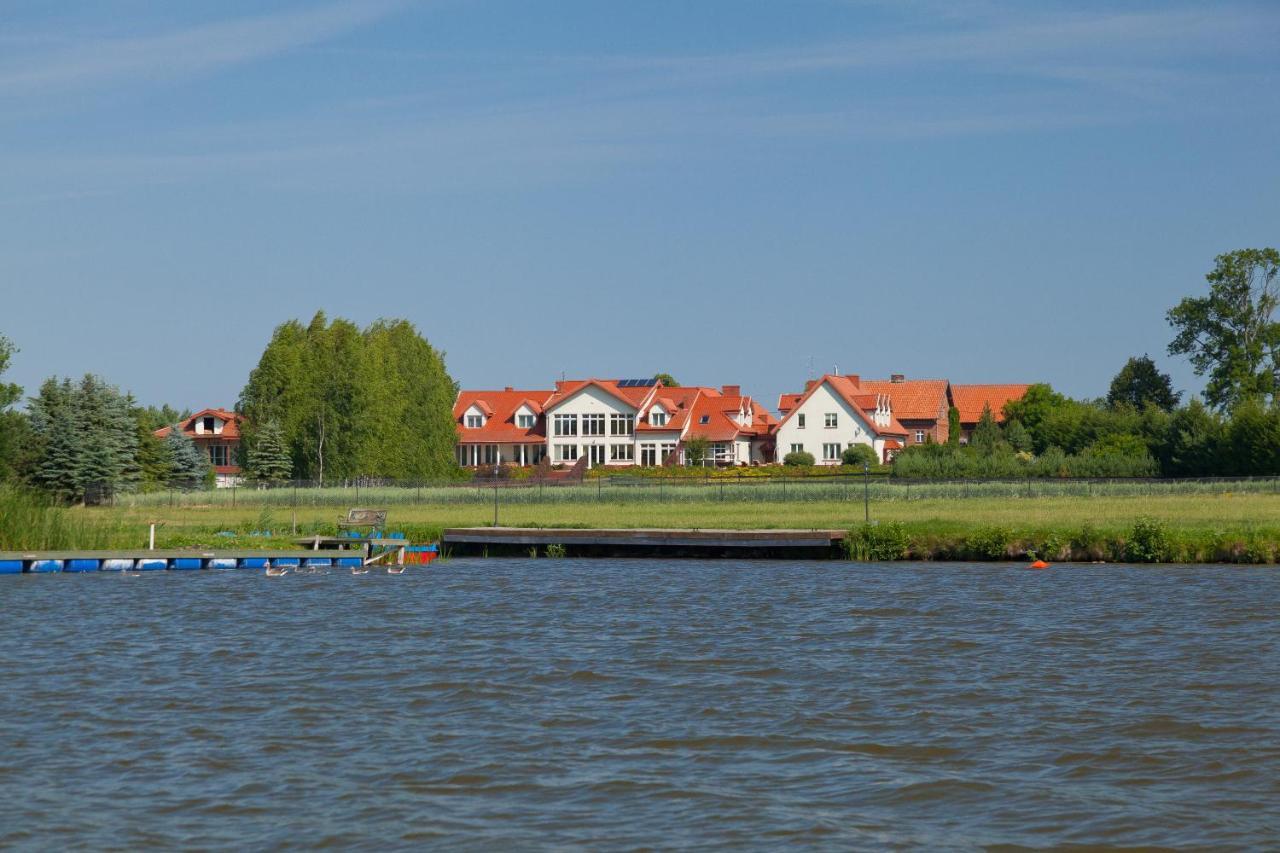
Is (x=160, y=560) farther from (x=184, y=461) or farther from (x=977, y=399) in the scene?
(x=977, y=399)

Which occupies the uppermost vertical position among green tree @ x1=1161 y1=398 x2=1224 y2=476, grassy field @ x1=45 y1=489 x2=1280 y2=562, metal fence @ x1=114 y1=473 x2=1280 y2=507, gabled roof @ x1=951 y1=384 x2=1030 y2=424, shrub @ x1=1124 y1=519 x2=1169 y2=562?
gabled roof @ x1=951 y1=384 x2=1030 y2=424

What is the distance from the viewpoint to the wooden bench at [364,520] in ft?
133

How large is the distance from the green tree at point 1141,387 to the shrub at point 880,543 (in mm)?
77153

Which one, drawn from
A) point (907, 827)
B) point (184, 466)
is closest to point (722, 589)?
point (907, 827)

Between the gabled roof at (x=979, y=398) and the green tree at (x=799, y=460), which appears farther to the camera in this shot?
the gabled roof at (x=979, y=398)

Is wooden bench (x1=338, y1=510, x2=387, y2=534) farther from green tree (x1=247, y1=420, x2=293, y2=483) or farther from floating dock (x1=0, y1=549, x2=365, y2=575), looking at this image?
green tree (x1=247, y1=420, x2=293, y2=483)

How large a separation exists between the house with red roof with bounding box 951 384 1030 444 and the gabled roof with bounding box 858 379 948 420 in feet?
13.2

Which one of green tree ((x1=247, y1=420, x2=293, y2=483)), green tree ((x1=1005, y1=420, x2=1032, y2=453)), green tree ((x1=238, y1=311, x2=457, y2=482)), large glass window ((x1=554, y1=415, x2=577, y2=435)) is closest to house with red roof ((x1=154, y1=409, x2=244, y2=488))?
green tree ((x1=238, y1=311, x2=457, y2=482))

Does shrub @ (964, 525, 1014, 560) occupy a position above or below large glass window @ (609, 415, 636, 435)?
below

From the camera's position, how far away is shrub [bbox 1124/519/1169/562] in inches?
1356

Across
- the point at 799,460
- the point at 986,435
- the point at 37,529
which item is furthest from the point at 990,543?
the point at 986,435

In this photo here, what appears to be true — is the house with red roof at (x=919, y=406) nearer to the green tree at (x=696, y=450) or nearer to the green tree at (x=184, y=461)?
the green tree at (x=696, y=450)

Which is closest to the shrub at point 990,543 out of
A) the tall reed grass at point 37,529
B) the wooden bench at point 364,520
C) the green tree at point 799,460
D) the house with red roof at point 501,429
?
the wooden bench at point 364,520

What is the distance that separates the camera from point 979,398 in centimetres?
11656
